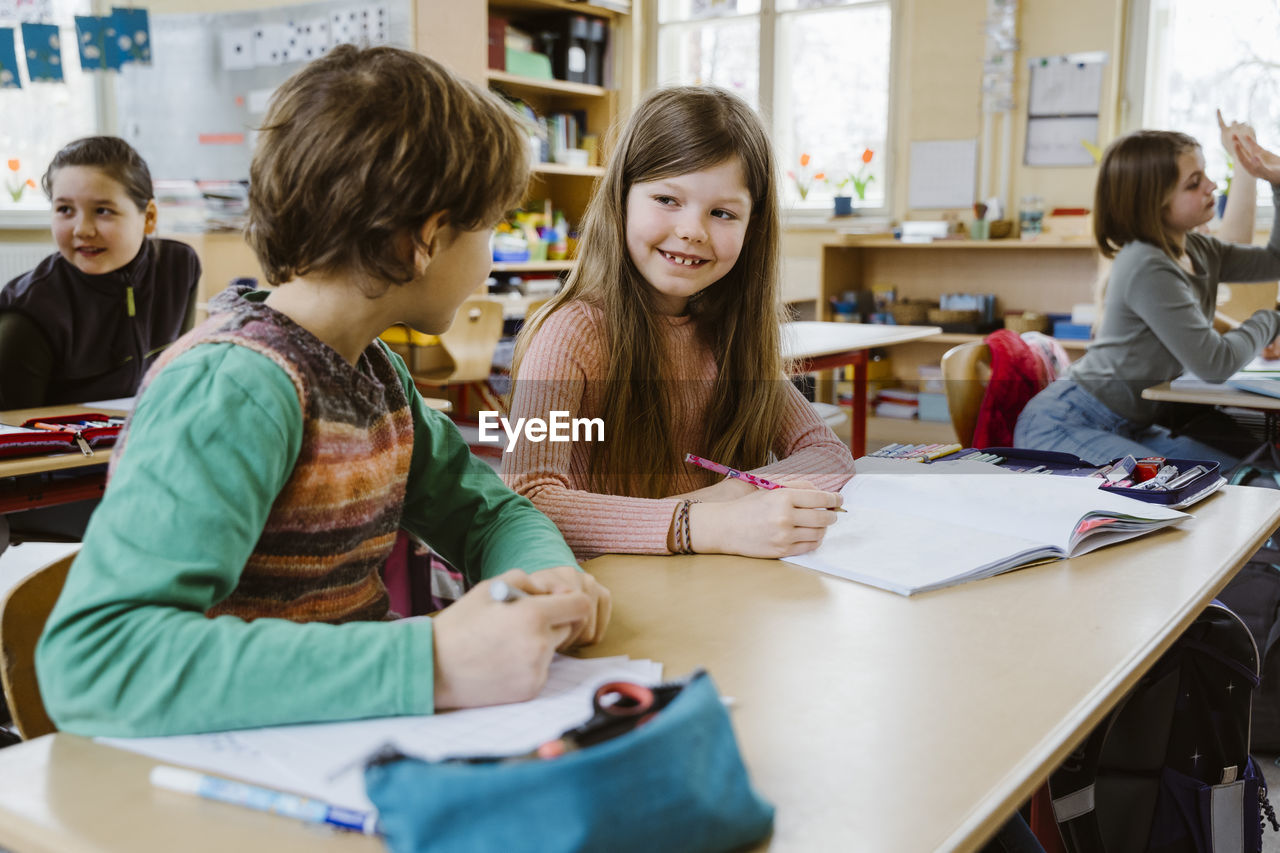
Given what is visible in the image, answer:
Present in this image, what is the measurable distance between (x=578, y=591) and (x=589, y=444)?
2.09 ft

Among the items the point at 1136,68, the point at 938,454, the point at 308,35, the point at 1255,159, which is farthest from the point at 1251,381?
the point at 308,35

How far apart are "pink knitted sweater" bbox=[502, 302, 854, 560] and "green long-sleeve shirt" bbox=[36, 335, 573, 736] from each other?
0.46 metres

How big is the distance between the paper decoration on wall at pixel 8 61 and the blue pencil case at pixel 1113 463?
4.72 m

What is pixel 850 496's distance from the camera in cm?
130

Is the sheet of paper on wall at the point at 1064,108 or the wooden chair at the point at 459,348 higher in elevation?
the sheet of paper on wall at the point at 1064,108

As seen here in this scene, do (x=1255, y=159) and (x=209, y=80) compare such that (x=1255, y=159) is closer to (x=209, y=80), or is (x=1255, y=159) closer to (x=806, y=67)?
(x=806, y=67)

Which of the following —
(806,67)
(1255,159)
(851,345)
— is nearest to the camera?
(1255,159)

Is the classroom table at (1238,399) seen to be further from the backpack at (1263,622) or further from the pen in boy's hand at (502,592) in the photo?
the pen in boy's hand at (502,592)

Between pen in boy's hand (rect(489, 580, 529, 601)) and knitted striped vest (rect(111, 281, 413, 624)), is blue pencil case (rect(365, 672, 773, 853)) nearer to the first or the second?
pen in boy's hand (rect(489, 580, 529, 601))

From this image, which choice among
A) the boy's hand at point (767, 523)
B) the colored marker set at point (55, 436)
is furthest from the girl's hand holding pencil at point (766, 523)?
the colored marker set at point (55, 436)

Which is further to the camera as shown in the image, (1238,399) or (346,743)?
(1238,399)

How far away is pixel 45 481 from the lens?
73.9 inches

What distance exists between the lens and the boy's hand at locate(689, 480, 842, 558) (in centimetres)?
109

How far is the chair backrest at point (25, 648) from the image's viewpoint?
0.80 metres
